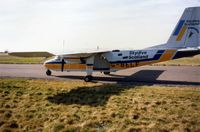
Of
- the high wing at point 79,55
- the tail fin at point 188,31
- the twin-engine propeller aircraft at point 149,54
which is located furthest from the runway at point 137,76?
the tail fin at point 188,31

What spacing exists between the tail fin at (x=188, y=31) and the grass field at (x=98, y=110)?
25.2 ft

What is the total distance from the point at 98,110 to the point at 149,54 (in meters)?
12.9

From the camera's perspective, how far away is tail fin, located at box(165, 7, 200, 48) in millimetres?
23016

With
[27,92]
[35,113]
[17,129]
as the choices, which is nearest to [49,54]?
[27,92]

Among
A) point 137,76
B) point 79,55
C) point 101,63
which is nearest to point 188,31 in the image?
point 137,76

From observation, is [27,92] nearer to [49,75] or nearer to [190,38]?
[49,75]

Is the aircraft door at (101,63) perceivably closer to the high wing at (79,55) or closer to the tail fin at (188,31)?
the high wing at (79,55)

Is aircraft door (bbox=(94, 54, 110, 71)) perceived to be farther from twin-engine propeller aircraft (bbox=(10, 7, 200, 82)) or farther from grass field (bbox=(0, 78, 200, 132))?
grass field (bbox=(0, 78, 200, 132))

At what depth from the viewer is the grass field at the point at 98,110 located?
1077 centimetres

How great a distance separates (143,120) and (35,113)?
5272 mm

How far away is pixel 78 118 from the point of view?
11.8 meters

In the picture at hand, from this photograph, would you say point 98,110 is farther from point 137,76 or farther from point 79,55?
point 137,76

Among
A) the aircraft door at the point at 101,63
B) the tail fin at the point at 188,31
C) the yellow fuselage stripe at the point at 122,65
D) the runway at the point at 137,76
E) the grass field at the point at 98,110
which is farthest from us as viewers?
the aircraft door at the point at 101,63

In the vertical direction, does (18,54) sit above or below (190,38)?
below
